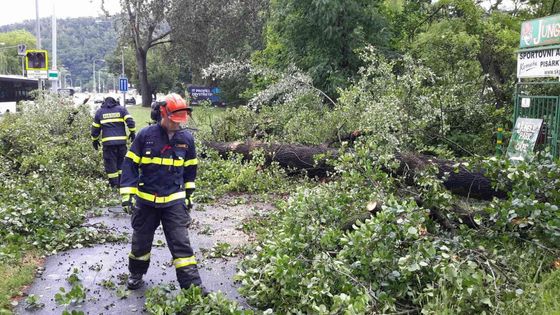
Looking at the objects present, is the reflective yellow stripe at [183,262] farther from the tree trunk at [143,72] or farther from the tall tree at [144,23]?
the tree trunk at [143,72]

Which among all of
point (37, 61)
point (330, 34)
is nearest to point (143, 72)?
point (37, 61)

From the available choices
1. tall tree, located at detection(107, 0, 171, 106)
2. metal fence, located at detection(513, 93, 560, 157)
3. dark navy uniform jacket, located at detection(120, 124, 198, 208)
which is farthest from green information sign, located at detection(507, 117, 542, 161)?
tall tree, located at detection(107, 0, 171, 106)

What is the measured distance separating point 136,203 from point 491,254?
3.08 metres

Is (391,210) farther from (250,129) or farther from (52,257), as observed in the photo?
(250,129)

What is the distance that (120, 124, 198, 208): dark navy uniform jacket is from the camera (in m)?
4.64

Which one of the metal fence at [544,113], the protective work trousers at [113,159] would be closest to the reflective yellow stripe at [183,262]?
the protective work trousers at [113,159]

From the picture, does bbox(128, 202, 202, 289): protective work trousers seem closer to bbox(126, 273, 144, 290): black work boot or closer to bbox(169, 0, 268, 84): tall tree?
bbox(126, 273, 144, 290): black work boot

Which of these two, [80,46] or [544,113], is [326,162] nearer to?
[544,113]

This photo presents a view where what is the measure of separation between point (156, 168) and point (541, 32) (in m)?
7.11

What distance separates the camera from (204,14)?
31.2m

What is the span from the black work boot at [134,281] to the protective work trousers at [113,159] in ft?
14.0

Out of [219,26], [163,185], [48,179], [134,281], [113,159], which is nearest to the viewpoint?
[163,185]

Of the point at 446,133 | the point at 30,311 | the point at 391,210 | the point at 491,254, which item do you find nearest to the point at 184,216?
the point at 30,311

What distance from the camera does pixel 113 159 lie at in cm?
883
